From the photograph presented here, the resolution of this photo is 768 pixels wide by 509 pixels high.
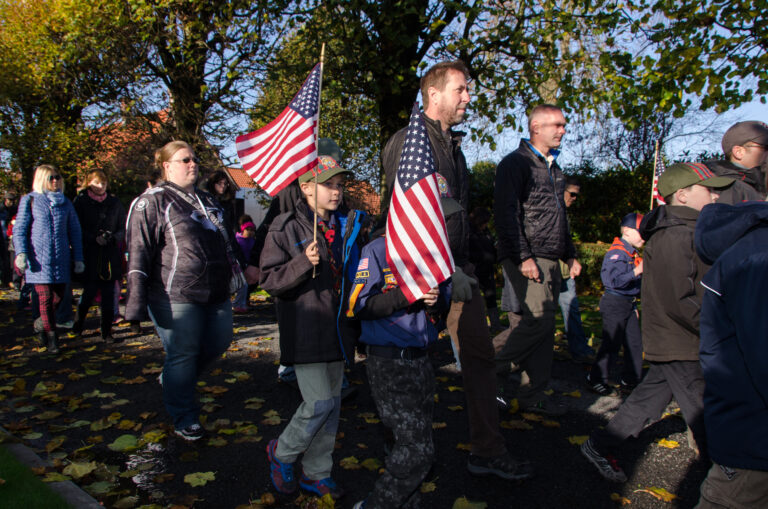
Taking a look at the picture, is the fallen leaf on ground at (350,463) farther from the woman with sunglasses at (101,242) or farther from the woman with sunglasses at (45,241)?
the woman with sunglasses at (101,242)

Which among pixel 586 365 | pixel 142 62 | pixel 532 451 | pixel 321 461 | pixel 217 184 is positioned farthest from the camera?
pixel 142 62

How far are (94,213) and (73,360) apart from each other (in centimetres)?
213

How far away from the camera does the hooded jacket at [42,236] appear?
22.3 feet

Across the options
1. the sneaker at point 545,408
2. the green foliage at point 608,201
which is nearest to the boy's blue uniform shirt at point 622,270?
the sneaker at point 545,408

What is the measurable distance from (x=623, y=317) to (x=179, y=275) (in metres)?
3.99

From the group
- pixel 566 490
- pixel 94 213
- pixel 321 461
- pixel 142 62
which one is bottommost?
pixel 566 490

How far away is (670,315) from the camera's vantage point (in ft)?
10.7

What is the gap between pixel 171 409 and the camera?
4.19 m

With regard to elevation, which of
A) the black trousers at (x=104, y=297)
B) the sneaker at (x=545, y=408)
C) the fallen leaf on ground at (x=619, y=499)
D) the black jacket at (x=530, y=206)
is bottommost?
the fallen leaf on ground at (x=619, y=499)

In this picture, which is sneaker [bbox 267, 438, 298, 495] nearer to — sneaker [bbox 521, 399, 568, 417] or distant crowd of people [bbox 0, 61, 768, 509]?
distant crowd of people [bbox 0, 61, 768, 509]

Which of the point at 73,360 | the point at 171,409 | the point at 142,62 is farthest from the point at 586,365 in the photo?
the point at 142,62

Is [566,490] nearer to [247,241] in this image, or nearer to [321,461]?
[321,461]

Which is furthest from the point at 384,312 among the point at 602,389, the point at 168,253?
the point at 602,389

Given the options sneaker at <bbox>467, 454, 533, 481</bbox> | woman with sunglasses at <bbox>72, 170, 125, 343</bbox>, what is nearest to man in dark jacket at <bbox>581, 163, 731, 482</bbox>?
sneaker at <bbox>467, 454, 533, 481</bbox>
